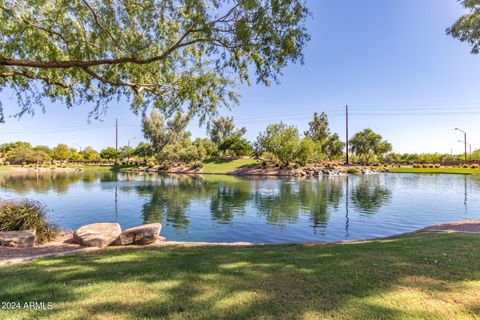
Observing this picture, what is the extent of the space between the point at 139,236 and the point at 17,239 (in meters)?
3.22

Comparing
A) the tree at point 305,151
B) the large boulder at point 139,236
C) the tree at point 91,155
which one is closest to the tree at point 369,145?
the tree at point 305,151

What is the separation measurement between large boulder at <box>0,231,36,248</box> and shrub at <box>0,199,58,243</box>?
3.74 ft

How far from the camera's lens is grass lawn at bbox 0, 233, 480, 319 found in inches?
128

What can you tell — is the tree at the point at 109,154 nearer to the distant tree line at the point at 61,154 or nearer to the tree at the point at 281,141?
the distant tree line at the point at 61,154

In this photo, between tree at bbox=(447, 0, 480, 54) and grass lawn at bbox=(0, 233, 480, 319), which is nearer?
grass lawn at bbox=(0, 233, 480, 319)

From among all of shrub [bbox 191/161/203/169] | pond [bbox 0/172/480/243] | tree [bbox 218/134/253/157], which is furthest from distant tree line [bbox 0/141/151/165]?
pond [bbox 0/172/480/243]

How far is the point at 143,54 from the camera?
8.86 m

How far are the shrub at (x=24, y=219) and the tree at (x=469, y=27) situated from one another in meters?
18.1

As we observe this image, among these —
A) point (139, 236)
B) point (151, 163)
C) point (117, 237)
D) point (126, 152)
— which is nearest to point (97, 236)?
point (117, 237)

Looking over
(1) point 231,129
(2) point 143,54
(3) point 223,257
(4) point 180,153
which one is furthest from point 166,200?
(1) point 231,129

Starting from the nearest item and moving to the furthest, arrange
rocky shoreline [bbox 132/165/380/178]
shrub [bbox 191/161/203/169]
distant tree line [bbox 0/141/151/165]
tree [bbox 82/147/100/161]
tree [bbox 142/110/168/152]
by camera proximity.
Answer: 1. rocky shoreline [bbox 132/165/380/178]
2. shrub [bbox 191/161/203/169]
3. tree [bbox 142/110/168/152]
4. distant tree line [bbox 0/141/151/165]
5. tree [bbox 82/147/100/161]

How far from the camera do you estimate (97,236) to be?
28.0 feet

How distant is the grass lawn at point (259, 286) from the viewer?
3.25m

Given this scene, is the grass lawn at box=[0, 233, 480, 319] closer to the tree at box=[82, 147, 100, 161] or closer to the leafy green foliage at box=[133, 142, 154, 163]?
the leafy green foliage at box=[133, 142, 154, 163]
